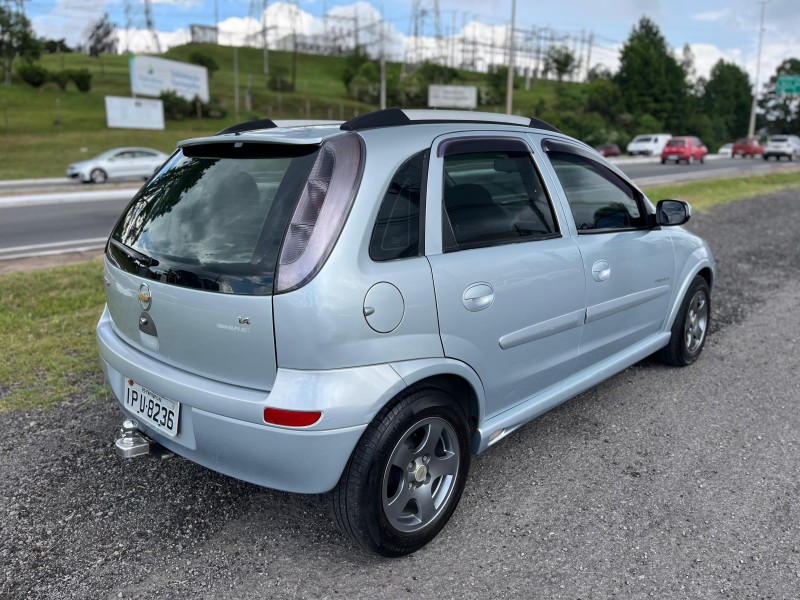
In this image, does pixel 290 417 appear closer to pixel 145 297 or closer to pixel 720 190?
pixel 145 297

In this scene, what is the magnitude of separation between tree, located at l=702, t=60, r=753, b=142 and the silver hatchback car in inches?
4230

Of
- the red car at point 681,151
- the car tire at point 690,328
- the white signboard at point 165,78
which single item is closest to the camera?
the car tire at point 690,328

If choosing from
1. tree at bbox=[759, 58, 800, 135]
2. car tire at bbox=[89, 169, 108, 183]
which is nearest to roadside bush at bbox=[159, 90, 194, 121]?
car tire at bbox=[89, 169, 108, 183]

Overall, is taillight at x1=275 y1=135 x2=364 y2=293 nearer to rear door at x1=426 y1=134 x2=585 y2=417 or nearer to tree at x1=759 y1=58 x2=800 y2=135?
rear door at x1=426 y1=134 x2=585 y2=417

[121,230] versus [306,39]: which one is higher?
[306,39]

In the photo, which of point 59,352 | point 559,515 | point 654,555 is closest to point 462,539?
point 559,515

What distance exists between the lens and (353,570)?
273 cm

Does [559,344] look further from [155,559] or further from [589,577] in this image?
[155,559]

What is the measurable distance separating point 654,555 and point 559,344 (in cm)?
107

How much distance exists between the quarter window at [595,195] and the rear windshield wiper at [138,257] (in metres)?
2.07

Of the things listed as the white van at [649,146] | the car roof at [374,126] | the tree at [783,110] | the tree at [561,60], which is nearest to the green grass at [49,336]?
the car roof at [374,126]

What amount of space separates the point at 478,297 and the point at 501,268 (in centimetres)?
22

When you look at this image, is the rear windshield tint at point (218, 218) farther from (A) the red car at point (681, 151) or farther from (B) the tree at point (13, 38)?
(B) the tree at point (13, 38)

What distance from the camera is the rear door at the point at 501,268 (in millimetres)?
2826
